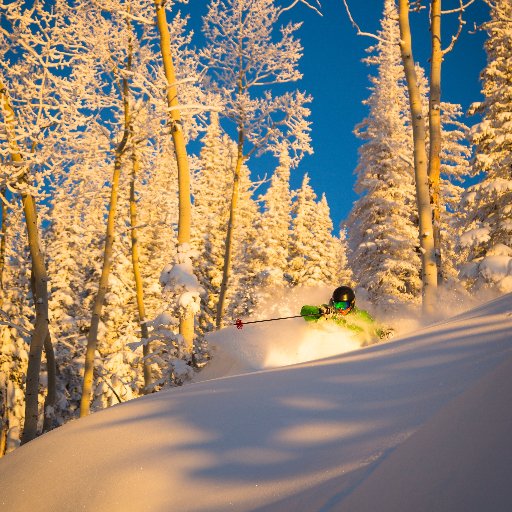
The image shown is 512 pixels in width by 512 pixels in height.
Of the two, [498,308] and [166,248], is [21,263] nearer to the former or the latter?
[166,248]

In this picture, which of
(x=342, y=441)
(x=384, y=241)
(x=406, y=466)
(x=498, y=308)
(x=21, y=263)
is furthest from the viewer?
(x=21, y=263)

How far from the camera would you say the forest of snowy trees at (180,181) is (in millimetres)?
8328

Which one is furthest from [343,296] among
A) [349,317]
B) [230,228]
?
[230,228]

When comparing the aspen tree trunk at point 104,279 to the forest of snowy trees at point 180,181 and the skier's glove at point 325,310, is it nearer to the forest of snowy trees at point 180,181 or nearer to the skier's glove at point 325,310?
the forest of snowy trees at point 180,181

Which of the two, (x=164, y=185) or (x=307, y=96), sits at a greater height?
(x=307, y=96)

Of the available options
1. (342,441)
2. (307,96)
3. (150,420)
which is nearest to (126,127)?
(307,96)

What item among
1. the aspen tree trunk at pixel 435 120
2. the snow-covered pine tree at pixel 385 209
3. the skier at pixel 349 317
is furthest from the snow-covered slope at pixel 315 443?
the snow-covered pine tree at pixel 385 209

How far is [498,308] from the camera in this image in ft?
11.1

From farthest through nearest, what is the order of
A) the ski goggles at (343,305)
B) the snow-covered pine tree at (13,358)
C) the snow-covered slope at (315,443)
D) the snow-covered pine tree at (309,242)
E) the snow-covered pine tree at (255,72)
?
1. the snow-covered pine tree at (309,242)
2. the snow-covered pine tree at (13,358)
3. the snow-covered pine tree at (255,72)
4. the ski goggles at (343,305)
5. the snow-covered slope at (315,443)

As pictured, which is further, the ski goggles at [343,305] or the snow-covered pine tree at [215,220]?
the snow-covered pine tree at [215,220]

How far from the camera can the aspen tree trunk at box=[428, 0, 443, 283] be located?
9375mm

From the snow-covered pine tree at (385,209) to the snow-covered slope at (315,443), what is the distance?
53.2 feet

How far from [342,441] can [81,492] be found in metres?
1.41

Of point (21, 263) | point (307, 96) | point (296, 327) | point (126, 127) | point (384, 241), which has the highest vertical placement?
point (307, 96)
